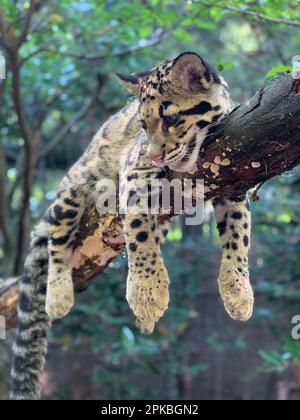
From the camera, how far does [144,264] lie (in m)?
3.30

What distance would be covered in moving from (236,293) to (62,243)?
127 centimetres

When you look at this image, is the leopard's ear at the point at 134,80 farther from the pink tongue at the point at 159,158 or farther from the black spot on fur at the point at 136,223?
the black spot on fur at the point at 136,223

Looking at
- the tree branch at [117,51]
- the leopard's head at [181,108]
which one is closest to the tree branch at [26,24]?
the tree branch at [117,51]

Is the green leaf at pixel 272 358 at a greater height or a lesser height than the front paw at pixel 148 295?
lesser

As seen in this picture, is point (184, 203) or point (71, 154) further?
point (71, 154)

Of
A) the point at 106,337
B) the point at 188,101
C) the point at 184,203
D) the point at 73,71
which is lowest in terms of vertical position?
the point at 106,337

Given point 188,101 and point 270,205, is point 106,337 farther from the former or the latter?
point 188,101

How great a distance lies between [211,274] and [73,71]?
4.21m

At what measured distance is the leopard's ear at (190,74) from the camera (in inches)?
120

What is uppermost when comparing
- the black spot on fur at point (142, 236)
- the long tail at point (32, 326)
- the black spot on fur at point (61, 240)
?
the black spot on fur at point (142, 236)

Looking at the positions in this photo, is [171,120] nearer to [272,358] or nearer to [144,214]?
[144,214]

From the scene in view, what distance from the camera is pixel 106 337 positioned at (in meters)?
7.38

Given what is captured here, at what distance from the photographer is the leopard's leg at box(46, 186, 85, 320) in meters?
3.99
